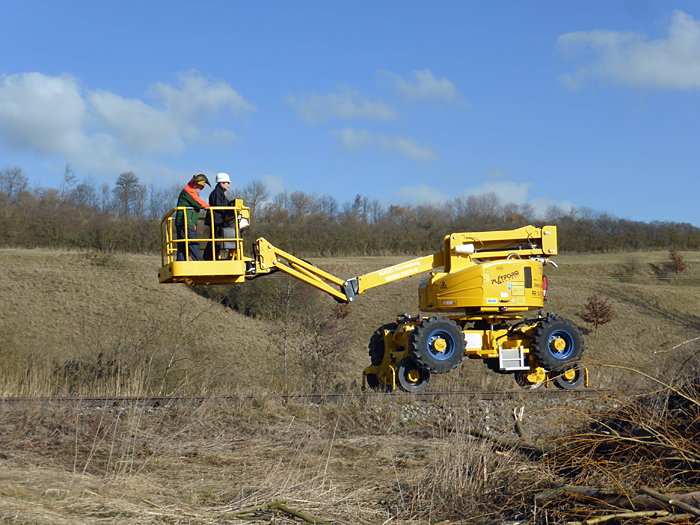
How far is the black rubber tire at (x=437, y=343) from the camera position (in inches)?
426

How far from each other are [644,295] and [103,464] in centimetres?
3672

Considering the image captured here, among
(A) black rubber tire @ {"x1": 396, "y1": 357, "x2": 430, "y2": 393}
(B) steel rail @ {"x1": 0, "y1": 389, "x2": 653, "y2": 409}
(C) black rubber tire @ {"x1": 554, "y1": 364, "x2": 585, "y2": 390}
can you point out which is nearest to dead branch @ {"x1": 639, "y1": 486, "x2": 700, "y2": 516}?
Result: (B) steel rail @ {"x1": 0, "y1": 389, "x2": 653, "y2": 409}

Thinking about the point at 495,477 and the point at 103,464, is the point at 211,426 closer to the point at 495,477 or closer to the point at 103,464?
the point at 103,464

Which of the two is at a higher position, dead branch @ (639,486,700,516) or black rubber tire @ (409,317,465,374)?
black rubber tire @ (409,317,465,374)

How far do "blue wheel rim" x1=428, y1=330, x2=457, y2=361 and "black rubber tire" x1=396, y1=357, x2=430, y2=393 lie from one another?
491 mm

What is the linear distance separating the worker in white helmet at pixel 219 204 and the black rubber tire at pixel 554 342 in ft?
20.4

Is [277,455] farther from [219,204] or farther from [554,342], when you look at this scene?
[554,342]

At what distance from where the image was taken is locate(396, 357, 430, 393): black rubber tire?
37.1 ft

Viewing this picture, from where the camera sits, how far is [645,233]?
54.1 meters

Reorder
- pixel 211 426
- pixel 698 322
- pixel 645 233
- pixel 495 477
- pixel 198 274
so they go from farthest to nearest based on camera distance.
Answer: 1. pixel 645 233
2. pixel 698 322
3. pixel 198 274
4. pixel 211 426
5. pixel 495 477

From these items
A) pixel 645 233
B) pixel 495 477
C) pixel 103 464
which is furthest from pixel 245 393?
pixel 645 233

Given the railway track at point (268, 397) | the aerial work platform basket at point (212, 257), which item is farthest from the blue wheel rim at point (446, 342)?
the aerial work platform basket at point (212, 257)

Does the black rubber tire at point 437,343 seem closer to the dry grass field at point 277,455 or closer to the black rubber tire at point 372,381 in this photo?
the dry grass field at point 277,455

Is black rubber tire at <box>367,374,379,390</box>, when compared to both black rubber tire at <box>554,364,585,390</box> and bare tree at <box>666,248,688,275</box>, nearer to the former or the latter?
black rubber tire at <box>554,364,585,390</box>
